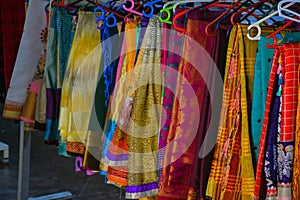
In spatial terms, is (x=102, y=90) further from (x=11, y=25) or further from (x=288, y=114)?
(x=11, y=25)

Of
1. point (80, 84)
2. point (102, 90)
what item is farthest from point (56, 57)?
point (102, 90)

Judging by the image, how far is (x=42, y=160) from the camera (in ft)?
17.0

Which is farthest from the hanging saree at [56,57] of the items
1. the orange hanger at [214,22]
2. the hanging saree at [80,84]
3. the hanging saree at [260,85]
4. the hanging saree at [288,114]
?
the hanging saree at [288,114]

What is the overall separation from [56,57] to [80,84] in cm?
28

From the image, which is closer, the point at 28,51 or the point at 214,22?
the point at 214,22

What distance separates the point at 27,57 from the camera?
295cm

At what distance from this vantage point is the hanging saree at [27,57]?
9.58 feet

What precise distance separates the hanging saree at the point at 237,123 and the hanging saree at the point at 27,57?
4.75 ft

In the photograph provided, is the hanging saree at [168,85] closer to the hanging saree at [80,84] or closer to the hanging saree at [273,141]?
the hanging saree at [273,141]

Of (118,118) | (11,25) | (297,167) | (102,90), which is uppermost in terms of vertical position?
(11,25)

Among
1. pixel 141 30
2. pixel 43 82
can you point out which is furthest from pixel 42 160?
pixel 141 30

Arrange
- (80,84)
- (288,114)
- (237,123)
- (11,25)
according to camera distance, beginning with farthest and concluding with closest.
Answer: (11,25), (80,84), (237,123), (288,114)

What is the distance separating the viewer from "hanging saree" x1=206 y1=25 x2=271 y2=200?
172 centimetres

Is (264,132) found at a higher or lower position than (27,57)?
lower
